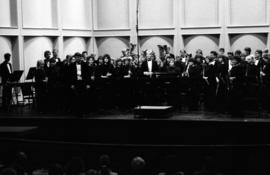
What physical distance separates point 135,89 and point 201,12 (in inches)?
202

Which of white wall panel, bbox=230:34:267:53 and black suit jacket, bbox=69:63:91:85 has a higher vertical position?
white wall panel, bbox=230:34:267:53

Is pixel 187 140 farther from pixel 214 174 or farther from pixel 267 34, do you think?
pixel 267 34

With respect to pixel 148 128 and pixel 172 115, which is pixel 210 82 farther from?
pixel 148 128

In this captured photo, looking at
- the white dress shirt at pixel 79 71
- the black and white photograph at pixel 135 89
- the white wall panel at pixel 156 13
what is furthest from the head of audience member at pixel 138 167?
the white wall panel at pixel 156 13

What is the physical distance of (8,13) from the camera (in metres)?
13.3

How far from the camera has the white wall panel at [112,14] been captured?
1617 cm

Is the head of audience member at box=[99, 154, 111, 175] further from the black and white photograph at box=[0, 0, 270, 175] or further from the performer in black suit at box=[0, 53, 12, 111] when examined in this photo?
the performer in black suit at box=[0, 53, 12, 111]

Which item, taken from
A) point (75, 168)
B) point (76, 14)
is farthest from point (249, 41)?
point (75, 168)

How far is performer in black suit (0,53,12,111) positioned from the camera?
11422 millimetres

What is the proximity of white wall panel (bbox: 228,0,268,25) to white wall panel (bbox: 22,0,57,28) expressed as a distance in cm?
563

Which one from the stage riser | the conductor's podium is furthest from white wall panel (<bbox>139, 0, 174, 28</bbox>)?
the stage riser

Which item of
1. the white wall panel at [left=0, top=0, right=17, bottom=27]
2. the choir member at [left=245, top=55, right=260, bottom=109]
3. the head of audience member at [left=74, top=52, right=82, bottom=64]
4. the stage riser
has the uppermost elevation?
the white wall panel at [left=0, top=0, right=17, bottom=27]

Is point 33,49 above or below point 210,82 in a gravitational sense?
above

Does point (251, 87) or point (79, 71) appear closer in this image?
point (251, 87)
